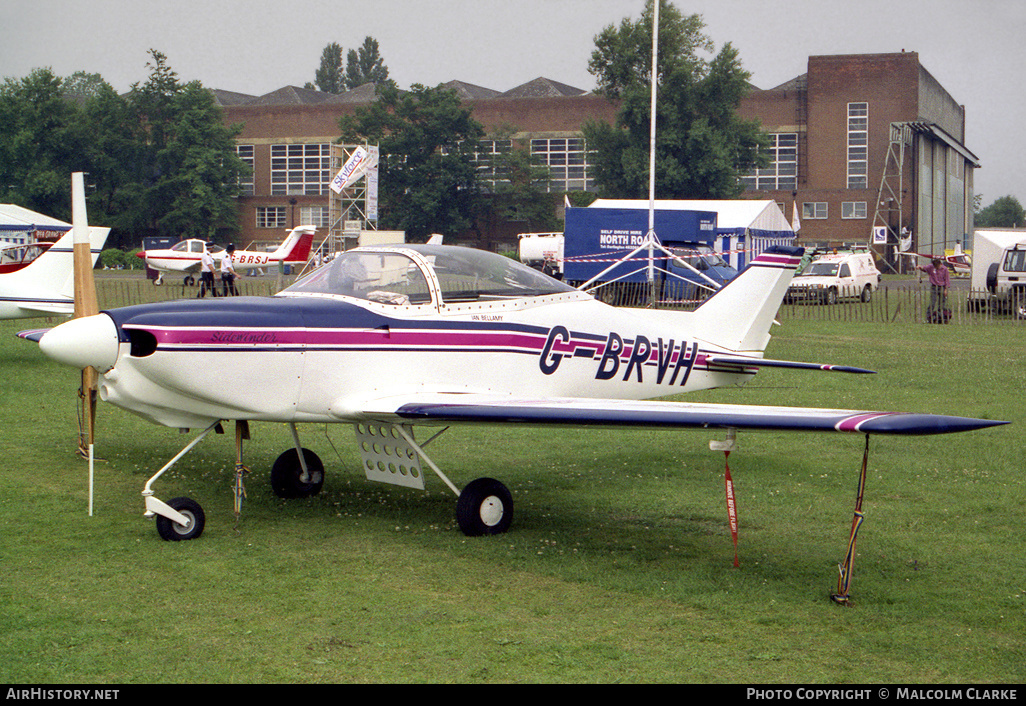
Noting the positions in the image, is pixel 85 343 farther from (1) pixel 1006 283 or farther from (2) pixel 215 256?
(2) pixel 215 256

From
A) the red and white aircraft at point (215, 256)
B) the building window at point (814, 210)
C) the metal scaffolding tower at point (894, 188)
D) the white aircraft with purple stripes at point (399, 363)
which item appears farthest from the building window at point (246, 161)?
the white aircraft with purple stripes at point (399, 363)

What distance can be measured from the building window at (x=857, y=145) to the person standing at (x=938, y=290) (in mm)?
53791

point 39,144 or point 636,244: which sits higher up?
point 39,144

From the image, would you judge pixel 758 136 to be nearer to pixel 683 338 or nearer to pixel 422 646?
pixel 683 338

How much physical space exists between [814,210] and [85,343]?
77.4m

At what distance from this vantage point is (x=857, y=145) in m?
78.1

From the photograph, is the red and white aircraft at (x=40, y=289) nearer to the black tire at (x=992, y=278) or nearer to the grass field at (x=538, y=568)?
the grass field at (x=538, y=568)

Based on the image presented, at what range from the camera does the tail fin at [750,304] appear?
→ 991 centimetres

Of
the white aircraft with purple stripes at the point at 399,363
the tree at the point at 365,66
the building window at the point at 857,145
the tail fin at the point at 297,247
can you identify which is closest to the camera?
the white aircraft with purple stripes at the point at 399,363

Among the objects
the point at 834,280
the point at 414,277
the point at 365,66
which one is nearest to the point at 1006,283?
the point at 834,280

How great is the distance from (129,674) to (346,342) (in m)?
3.28

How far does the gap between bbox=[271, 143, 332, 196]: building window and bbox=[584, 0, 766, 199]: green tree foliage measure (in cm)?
2735

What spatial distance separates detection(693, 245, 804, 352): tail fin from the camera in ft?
32.5
